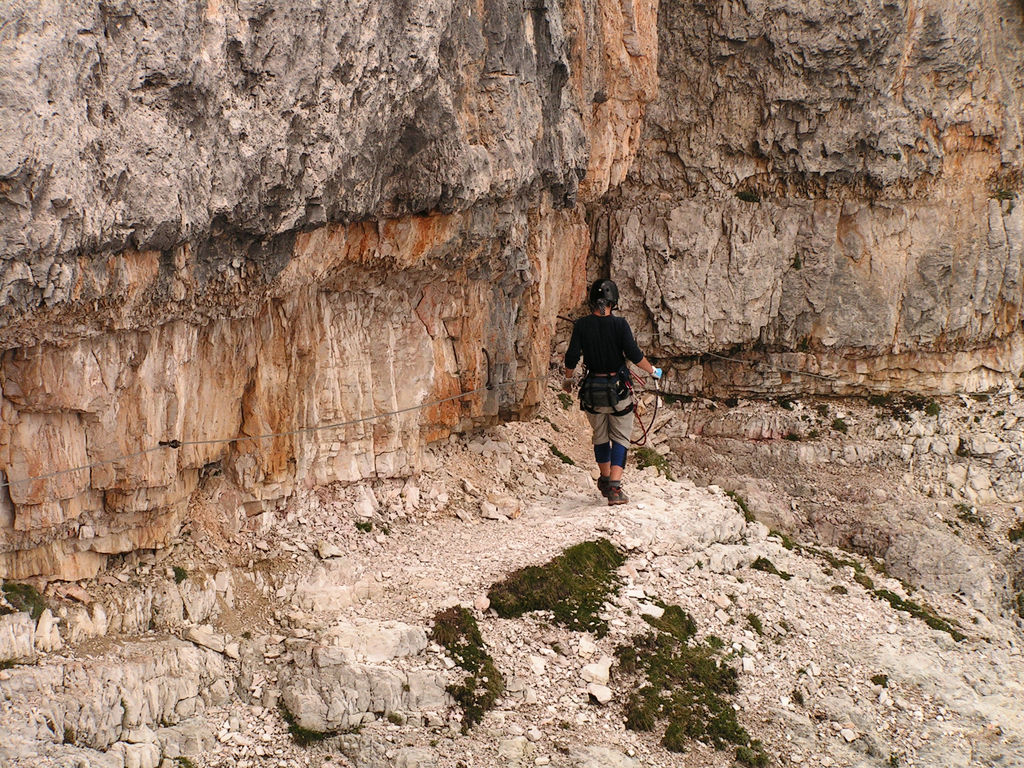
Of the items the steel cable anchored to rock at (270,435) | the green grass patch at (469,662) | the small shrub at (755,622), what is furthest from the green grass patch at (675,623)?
the steel cable anchored to rock at (270,435)

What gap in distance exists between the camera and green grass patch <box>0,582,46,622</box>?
845cm

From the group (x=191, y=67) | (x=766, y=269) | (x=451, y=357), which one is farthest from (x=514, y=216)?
(x=766, y=269)

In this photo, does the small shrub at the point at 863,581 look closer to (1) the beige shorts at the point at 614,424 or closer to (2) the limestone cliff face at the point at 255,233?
(1) the beige shorts at the point at 614,424

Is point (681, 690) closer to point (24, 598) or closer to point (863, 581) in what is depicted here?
point (863, 581)

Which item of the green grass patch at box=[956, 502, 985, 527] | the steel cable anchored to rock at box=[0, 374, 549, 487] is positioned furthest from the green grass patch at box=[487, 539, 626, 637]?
the green grass patch at box=[956, 502, 985, 527]

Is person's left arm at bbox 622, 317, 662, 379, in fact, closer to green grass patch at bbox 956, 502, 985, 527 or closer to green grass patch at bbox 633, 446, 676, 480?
green grass patch at bbox 633, 446, 676, 480

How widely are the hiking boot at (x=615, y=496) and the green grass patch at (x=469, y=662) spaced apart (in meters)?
3.36

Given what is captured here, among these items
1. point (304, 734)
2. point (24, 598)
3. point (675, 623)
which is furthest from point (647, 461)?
point (24, 598)

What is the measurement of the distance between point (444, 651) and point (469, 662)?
25cm

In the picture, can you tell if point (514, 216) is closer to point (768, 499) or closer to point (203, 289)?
point (203, 289)

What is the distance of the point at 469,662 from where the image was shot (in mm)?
9797

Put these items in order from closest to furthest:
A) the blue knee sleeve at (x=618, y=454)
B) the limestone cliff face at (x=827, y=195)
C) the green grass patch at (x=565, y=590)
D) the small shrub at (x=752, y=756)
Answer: the small shrub at (x=752, y=756)
the green grass patch at (x=565, y=590)
the blue knee sleeve at (x=618, y=454)
the limestone cliff face at (x=827, y=195)

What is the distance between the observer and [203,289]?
29.0ft

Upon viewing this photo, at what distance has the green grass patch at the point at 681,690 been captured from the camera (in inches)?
381
